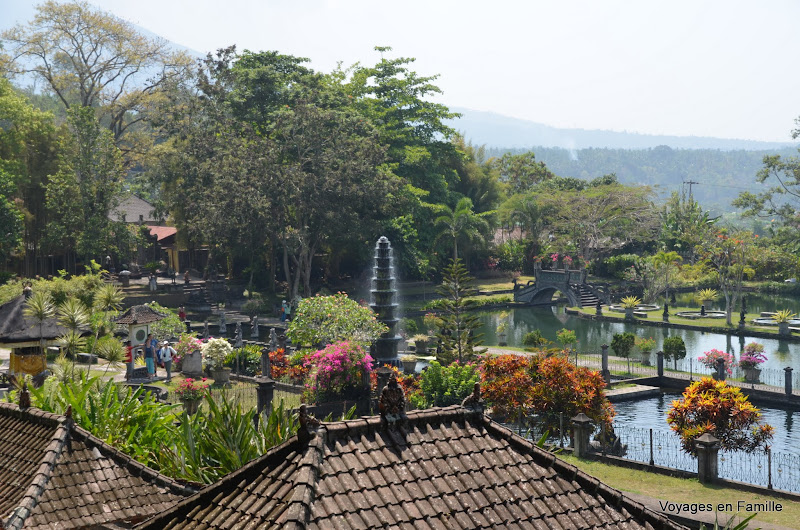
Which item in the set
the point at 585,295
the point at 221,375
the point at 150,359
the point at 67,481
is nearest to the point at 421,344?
the point at 221,375

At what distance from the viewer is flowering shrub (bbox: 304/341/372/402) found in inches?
979

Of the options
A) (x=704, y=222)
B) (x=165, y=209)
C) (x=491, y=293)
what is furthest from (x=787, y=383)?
(x=704, y=222)

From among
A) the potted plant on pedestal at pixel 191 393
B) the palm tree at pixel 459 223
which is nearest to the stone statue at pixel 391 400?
the potted plant on pedestal at pixel 191 393

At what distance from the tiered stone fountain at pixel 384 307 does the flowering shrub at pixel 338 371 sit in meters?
4.49

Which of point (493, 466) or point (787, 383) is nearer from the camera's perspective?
point (493, 466)

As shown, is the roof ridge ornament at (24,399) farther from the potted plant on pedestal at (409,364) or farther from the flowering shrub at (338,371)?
the potted plant on pedestal at (409,364)

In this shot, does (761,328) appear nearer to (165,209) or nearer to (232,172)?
(232,172)

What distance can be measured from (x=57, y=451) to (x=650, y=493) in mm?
11513

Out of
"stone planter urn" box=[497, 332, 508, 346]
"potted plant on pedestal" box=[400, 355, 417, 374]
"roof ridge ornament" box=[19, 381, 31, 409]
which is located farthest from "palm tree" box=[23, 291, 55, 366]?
"stone planter urn" box=[497, 332, 508, 346]

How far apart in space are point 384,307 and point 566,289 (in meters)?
30.4

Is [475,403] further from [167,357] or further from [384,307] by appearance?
[167,357]

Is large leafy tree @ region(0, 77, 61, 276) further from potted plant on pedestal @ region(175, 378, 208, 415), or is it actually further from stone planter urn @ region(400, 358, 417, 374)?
potted plant on pedestal @ region(175, 378, 208, 415)

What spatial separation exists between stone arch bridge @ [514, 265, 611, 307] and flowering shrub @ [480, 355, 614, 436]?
118 ft

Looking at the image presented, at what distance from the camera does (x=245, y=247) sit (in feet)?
172
